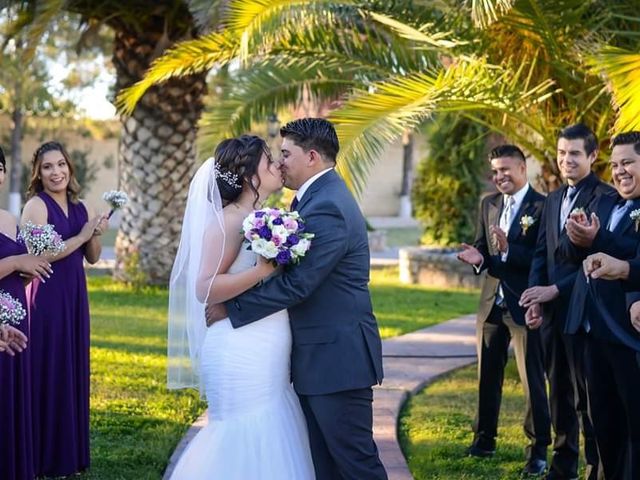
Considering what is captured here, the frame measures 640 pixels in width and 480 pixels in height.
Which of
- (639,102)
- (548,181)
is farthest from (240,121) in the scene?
(639,102)

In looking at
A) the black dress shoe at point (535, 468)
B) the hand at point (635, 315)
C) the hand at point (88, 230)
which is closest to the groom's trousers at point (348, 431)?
the hand at point (635, 315)

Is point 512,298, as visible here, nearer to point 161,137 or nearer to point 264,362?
point 264,362

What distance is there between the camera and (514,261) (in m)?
7.07

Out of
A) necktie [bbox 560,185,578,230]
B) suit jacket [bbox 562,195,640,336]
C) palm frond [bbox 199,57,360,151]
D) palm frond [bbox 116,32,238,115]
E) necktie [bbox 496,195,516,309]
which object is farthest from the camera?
palm frond [bbox 199,57,360,151]

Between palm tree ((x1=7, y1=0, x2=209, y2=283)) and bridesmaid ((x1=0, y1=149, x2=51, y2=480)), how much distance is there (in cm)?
1036

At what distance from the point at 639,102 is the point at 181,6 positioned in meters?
10.2

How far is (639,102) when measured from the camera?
664cm

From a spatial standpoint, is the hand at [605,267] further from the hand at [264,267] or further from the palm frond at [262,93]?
the palm frond at [262,93]

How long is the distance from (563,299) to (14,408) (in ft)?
11.0

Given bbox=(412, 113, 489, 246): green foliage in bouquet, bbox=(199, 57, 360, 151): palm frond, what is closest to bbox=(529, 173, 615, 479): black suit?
bbox=(199, 57, 360, 151): palm frond

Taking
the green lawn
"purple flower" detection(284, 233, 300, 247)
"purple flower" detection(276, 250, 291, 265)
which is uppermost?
"purple flower" detection(284, 233, 300, 247)

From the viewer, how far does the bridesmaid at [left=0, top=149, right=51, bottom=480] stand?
5.77m

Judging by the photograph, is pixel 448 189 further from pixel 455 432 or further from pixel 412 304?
pixel 455 432

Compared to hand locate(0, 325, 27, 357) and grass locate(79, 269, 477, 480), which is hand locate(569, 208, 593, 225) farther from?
grass locate(79, 269, 477, 480)
